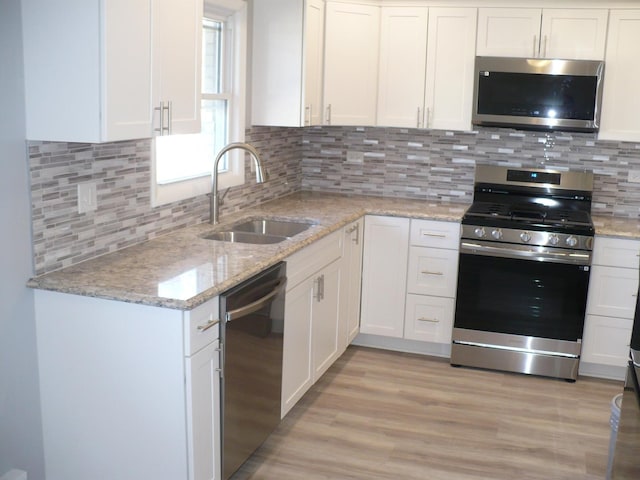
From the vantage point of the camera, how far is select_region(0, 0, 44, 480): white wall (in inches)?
93.4

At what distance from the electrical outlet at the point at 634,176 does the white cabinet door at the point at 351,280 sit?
1736 millimetres

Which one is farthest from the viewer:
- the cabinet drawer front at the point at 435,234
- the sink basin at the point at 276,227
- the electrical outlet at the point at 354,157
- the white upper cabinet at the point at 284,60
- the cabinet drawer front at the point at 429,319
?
the electrical outlet at the point at 354,157

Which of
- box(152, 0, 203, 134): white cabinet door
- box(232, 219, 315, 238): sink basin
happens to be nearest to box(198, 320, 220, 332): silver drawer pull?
box(152, 0, 203, 134): white cabinet door

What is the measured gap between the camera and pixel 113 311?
2.45 meters

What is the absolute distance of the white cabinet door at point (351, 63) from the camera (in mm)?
4375

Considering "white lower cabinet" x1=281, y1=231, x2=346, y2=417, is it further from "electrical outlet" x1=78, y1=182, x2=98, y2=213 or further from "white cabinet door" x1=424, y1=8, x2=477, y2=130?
"white cabinet door" x1=424, y1=8, x2=477, y2=130

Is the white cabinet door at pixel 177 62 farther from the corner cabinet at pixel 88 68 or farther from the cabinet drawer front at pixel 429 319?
the cabinet drawer front at pixel 429 319

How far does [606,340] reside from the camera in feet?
13.8

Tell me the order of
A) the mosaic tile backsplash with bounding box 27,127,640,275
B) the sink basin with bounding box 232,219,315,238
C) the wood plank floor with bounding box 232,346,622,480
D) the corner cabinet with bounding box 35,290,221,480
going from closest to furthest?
the corner cabinet with bounding box 35,290,221,480
the mosaic tile backsplash with bounding box 27,127,640,275
the wood plank floor with bounding box 232,346,622,480
the sink basin with bounding box 232,219,315,238

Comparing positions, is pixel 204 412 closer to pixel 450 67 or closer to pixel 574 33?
pixel 450 67

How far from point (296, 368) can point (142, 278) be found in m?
1.11

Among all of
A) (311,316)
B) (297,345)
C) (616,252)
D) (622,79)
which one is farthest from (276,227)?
(622,79)

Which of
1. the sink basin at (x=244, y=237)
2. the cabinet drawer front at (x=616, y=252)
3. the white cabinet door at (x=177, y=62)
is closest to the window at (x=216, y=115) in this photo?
the sink basin at (x=244, y=237)

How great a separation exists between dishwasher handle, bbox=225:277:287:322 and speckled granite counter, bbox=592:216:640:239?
2051mm
